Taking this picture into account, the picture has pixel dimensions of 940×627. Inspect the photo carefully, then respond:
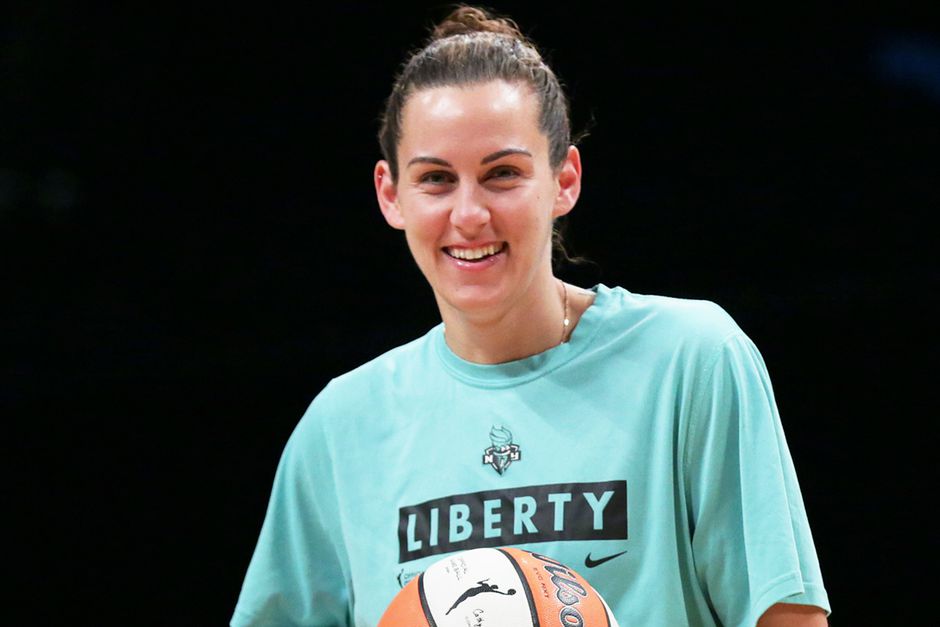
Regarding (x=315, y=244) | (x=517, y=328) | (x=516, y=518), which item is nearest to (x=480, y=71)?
(x=517, y=328)

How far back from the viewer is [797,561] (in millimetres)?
1702

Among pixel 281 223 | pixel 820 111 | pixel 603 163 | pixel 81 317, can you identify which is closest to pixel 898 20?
pixel 820 111

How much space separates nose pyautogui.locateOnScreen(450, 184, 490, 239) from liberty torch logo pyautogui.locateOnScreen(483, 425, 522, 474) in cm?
30

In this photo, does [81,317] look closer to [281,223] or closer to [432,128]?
[281,223]

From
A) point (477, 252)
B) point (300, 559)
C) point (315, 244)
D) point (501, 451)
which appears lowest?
point (300, 559)

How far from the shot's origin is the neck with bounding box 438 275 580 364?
1.97 metres

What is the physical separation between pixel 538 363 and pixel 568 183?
0.29m

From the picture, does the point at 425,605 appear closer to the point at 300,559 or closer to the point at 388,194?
the point at 300,559

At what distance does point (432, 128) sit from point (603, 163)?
6.74 ft

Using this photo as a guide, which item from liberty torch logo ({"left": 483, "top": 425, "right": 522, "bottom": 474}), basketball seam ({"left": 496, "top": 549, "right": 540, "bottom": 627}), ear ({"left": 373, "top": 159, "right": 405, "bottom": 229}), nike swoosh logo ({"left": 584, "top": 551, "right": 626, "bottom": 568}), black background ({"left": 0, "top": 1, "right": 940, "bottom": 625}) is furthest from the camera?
black background ({"left": 0, "top": 1, "right": 940, "bottom": 625})

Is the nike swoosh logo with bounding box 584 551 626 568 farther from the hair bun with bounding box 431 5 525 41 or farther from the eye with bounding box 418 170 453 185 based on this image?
the hair bun with bounding box 431 5 525 41

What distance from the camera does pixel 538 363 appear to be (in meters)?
1.98

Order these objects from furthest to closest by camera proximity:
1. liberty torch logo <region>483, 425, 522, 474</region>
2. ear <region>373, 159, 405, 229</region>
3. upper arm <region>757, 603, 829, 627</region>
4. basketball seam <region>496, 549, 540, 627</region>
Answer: ear <region>373, 159, 405, 229</region>, liberty torch logo <region>483, 425, 522, 474</region>, upper arm <region>757, 603, 829, 627</region>, basketball seam <region>496, 549, 540, 627</region>

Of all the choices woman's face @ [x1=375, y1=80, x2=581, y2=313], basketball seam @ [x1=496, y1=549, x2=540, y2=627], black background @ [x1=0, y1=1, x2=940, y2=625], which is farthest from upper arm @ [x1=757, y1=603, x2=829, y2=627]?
black background @ [x1=0, y1=1, x2=940, y2=625]
